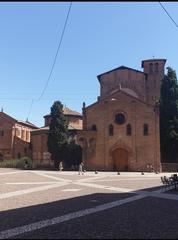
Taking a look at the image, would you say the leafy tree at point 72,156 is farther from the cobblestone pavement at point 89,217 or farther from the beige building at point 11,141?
the cobblestone pavement at point 89,217

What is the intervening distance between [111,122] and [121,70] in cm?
1406

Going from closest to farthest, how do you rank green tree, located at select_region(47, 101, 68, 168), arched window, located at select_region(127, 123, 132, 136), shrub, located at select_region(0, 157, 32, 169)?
arched window, located at select_region(127, 123, 132, 136) < green tree, located at select_region(47, 101, 68, 168) < shrub, located at select_region(0, 157, 32, 169)

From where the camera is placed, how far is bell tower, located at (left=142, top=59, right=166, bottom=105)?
65.0 m

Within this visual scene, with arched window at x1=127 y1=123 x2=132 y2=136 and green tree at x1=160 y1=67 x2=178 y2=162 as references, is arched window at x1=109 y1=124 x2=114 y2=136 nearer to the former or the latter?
arched window at x1=127 y1=123 x2=132 y2=136

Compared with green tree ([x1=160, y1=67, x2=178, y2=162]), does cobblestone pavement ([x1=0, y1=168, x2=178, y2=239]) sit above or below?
below

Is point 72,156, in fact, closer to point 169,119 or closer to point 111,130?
point 111,130

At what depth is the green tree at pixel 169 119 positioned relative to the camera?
2008 inches

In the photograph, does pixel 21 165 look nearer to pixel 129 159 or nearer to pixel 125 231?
pixel 129 159

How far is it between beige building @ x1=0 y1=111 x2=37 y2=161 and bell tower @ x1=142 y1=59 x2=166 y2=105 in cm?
2181

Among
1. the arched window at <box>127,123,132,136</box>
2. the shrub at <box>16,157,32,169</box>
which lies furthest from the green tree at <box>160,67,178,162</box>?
the shrub at <box>16,157,32,169</box>

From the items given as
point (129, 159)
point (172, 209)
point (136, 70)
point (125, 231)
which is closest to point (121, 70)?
point (136, 70)

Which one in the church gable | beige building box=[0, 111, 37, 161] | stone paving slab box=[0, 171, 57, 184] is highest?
the church gable

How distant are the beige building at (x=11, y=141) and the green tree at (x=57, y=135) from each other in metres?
11.1

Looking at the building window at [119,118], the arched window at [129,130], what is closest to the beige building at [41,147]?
the building window at [119,118]
